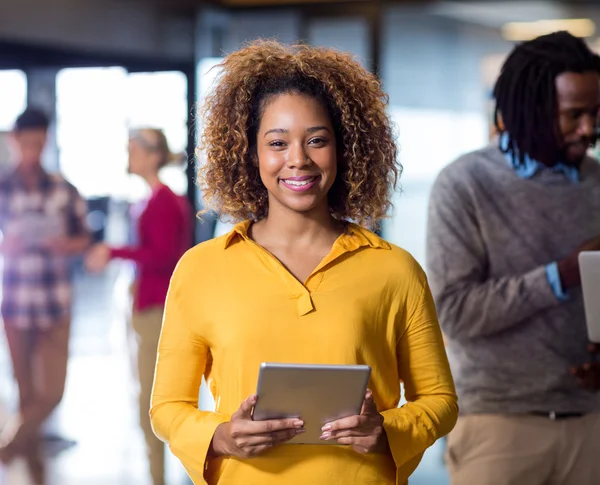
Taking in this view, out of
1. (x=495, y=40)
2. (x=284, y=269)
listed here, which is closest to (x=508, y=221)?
(x=284, y=269)

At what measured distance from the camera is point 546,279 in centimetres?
222

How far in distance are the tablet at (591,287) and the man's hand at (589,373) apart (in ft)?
0.29

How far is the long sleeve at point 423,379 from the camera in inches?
64.4

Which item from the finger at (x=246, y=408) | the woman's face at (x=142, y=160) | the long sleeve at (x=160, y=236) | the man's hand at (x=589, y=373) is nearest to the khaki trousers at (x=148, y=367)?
the long sleeve at (x=160, y=236)

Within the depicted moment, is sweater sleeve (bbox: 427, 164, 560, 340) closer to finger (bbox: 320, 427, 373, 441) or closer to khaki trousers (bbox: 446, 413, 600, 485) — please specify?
khaki trousers (bbox: 446, 413, 600, 485)

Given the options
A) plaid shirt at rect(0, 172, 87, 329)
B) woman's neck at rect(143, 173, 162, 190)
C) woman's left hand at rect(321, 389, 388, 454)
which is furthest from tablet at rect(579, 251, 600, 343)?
plaid shirt at rect(0, 172, 87, 329)

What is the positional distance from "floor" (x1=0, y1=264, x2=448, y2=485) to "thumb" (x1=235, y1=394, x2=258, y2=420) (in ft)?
9.63

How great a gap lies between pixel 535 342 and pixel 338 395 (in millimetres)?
978

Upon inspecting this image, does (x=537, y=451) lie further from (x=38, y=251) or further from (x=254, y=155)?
(x=38, y=251)

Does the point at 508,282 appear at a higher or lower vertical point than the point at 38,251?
higher

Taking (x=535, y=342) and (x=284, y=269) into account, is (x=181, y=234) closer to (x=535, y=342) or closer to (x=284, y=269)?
(x=535, y=342)

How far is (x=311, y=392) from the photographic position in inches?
57.0

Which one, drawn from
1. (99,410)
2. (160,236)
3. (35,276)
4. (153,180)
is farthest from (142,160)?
(99,410)

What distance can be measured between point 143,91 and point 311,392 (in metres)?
4.28
